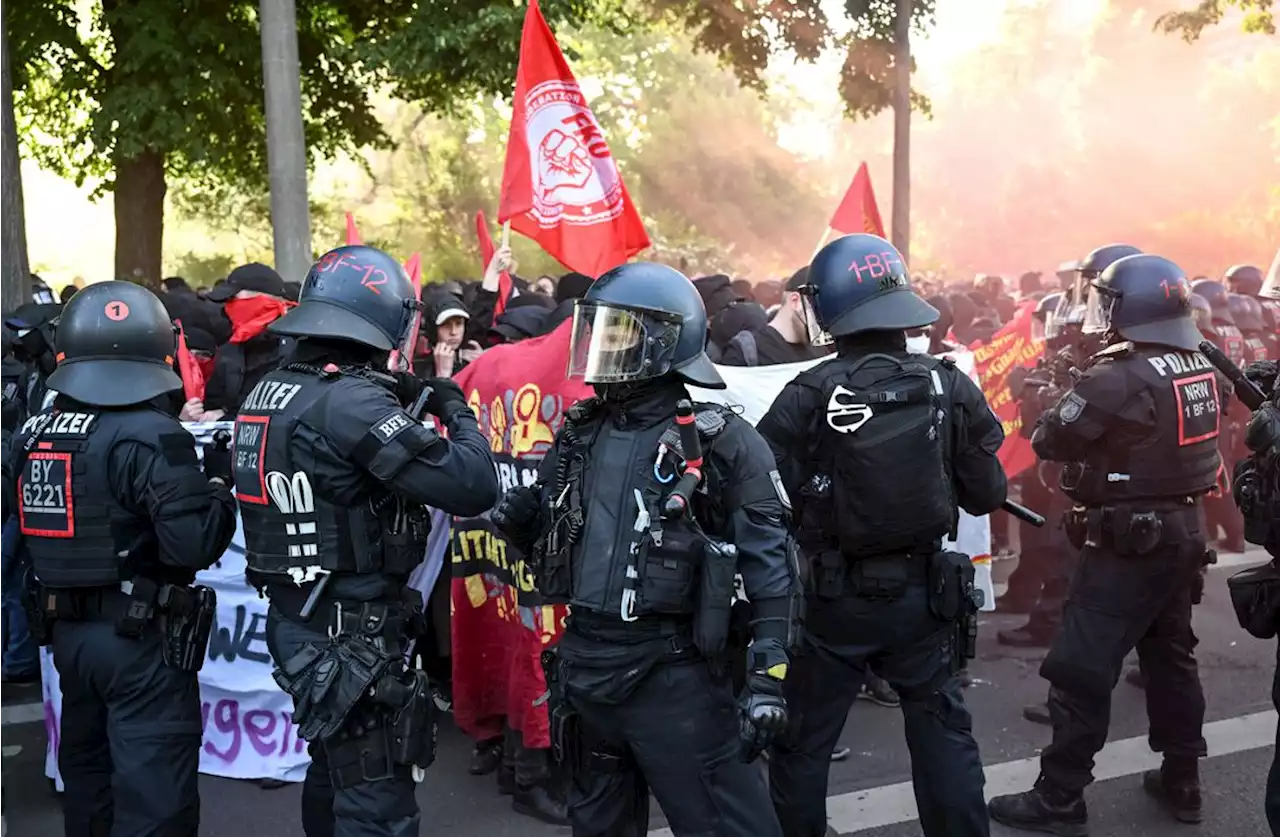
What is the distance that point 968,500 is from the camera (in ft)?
12.8

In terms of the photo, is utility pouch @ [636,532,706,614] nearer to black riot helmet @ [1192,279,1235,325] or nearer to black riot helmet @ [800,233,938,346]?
black riot helmet @ [800,233,938,346]

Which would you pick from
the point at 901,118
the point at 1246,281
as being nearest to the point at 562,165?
the point at 1246,281

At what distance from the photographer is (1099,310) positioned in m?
4.55

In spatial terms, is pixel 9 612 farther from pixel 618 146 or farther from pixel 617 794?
pixel 618 146

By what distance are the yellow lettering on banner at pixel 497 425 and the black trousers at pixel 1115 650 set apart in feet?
7.91

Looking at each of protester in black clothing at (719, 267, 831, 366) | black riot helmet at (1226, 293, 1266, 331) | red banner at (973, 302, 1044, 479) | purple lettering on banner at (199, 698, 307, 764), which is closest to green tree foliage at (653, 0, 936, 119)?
black riot helmet at (1226, 293, 1266, 331)

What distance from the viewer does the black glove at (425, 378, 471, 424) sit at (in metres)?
3.51

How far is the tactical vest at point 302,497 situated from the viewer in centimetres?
327

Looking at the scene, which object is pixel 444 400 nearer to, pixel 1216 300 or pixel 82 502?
pixel 82 502

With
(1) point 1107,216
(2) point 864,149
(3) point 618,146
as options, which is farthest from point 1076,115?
(3) point 618,146

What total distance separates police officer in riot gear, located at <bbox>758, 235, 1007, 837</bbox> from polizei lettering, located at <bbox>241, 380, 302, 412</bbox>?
5.11 ft

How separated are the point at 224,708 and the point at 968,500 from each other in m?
3.29

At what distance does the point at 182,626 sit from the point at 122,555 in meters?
0.30

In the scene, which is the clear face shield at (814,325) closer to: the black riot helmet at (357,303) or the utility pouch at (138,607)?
the black riot helmet at (357,303)
